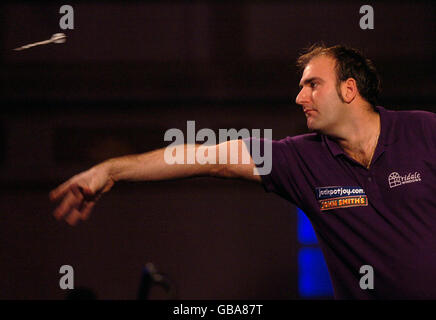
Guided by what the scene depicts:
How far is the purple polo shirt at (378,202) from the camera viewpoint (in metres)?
2.13

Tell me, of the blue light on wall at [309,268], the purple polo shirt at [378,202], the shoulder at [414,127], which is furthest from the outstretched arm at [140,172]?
the blue light on wall at [309,268]

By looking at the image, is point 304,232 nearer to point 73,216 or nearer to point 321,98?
point 321,98

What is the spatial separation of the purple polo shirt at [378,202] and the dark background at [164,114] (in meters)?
2.98

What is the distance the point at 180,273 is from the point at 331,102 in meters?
3.43

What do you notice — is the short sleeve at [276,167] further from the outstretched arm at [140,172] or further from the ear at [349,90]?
the ear at [349,90]

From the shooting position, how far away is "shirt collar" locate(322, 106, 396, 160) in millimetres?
2307

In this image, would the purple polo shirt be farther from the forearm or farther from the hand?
the hand

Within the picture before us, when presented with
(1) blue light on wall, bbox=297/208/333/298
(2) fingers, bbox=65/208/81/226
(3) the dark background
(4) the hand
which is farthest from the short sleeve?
(1) blue light on wall, bbox=297/208/333/298

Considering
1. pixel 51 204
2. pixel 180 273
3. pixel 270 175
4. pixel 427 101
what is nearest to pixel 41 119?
pixel 51 204

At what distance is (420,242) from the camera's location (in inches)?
83.8

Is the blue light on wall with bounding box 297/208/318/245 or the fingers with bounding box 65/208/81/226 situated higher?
the fingers with bounding box 65/208/81/226

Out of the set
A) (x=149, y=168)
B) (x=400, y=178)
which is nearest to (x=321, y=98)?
(x=400, y=178)

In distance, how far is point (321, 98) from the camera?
2436 millimetres
